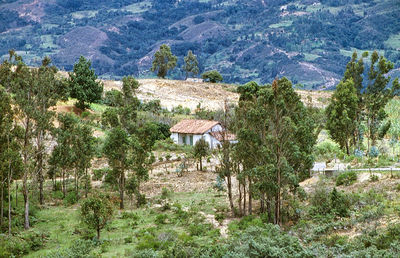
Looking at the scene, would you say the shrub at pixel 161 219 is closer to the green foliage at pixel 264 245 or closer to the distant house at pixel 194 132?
the green foliage at pixel 264 245

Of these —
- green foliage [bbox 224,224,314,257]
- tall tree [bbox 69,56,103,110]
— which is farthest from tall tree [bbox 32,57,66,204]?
tall tree [bbox 69,56,103,110]

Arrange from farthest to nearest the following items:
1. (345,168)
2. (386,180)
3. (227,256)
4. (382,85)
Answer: (382,85), (345,168), (386,180), (227,256)

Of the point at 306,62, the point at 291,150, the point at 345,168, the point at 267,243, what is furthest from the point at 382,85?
the point at 306,62

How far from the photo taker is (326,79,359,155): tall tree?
35438 mm

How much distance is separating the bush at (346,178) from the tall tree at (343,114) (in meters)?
6.45

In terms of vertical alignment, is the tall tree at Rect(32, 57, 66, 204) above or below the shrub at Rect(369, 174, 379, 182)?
above

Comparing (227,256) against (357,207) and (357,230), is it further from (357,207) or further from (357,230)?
(357,207)

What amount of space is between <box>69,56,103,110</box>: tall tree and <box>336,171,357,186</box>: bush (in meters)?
33.7

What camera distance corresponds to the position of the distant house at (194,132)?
48250 millimetres

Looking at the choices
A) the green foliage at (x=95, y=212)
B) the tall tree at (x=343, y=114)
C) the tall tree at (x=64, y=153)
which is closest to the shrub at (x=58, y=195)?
the tall tree at (x=64, y=153)

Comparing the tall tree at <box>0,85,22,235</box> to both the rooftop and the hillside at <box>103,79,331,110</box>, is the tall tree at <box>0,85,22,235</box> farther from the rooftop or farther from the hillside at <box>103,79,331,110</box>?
the hillside at <box>103,79,331,110</box>

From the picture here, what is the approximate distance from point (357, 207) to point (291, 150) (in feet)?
16.9

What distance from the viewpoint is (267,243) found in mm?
18891

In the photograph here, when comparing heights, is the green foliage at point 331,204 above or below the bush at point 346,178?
below
